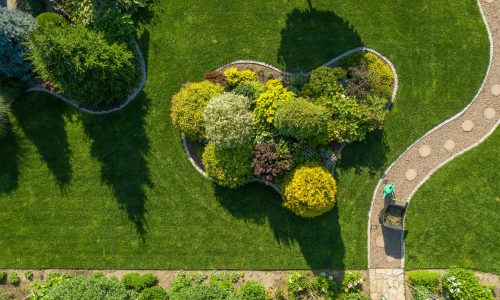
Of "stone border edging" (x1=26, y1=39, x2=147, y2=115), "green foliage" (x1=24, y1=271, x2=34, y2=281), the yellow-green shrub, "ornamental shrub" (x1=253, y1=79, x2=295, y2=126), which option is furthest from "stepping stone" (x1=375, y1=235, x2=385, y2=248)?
"green foliage" (x1=24, y1=271, x2=34, y2=281)

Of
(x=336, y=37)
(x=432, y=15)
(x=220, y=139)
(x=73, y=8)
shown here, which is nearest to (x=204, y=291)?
(x=220, y=139)

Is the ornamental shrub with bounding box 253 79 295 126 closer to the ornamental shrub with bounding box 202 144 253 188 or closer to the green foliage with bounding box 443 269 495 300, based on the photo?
the ornamental shrub with bounding box 202 144 253 188

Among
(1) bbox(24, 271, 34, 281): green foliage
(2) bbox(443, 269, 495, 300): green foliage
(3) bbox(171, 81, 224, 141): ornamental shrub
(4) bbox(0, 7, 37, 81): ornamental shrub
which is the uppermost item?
(2) bbox(443, 269, 495, 300): green foliage

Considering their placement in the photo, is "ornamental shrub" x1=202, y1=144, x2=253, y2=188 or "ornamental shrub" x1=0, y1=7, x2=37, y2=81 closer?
"ornamental shrub" x1=0, y1=7, x2=37, y2=81

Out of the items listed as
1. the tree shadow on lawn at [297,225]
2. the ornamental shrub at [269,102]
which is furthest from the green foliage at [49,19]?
the tree shadow on lawn at [297,225]

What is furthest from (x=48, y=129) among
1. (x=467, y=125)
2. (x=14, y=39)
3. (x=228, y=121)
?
(x=467, y=125)

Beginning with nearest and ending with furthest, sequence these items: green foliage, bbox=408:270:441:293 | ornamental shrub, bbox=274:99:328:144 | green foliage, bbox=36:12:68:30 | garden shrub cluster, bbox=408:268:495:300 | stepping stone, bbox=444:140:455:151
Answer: ornamental shrub, bbox=274:99:328:144
garden shrub cluster, bbox=408:268:495:300
green foliage, bbox=36:12:68:30
green foliage, bbox=408:270:441:293
stepping stone, bbox=444:140:455:151

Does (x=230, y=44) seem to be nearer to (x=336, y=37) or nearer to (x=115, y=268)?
(x=336, y=37)

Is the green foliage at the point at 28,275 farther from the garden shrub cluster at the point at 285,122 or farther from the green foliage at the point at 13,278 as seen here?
the garden shrub cluster at the point at 285,122
